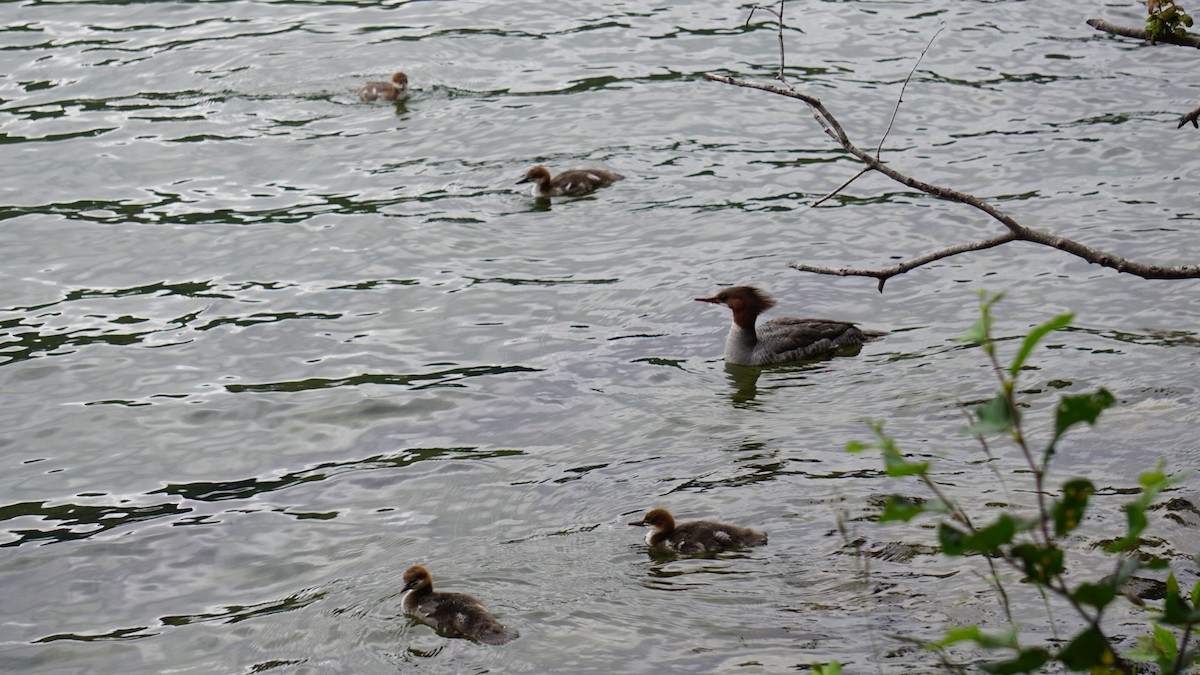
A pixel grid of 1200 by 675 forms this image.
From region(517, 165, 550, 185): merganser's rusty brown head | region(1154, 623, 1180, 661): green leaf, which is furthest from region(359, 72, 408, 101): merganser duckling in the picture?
region(1154, 623, 1180, 661): green leaf

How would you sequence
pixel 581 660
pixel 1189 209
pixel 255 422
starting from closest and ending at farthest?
pixel 581 660 → pixel 255 422 → pixel 1189 209

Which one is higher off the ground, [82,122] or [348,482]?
[82,122]

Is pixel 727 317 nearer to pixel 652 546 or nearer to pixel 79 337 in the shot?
pixel 652 546

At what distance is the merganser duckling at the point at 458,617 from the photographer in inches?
233

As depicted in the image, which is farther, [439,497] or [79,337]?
[79,337]

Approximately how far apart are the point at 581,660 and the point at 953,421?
10.4 feet

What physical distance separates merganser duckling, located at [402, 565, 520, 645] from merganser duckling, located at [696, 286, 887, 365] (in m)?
3.77

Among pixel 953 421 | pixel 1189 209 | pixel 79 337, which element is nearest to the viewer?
pixel 953 421

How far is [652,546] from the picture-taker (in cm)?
661

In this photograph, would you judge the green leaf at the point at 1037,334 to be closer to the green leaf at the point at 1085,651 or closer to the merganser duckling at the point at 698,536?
the green leaf at the point at 1085,651

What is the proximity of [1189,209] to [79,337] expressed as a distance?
332 inches

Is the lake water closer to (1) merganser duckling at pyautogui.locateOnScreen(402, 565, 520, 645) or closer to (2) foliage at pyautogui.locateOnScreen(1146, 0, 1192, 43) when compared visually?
(1) merganser duckling at pyautogui.locateOnScreen(402, 565, 520, 645)

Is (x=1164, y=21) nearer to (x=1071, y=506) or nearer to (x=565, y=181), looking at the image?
(x=1071, y=506)

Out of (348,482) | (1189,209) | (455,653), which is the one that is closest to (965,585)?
(455,653)
